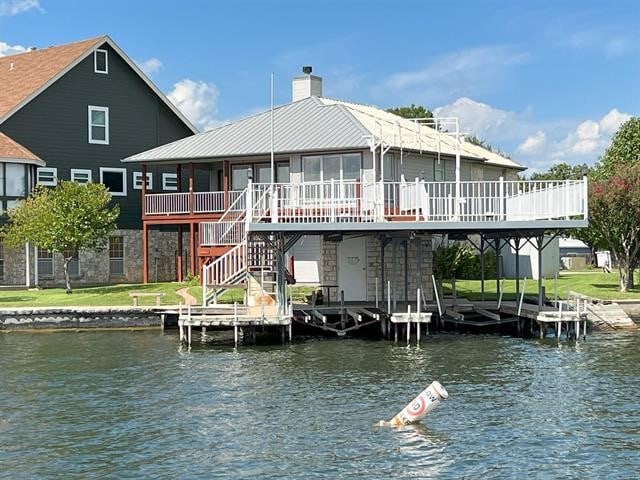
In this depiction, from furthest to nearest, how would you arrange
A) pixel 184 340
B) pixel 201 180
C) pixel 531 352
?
pixel 201 180
pixel 184 340
pixel 531 352

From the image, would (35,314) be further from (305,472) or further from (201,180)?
(305,472)

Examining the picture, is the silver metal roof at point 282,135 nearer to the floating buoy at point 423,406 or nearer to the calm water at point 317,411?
the calm water at point 317,411

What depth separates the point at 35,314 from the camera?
3294cm

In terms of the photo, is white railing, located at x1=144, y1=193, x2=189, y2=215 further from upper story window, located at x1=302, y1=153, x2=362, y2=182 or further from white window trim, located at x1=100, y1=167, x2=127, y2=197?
upper story window, located at x1=302, y1=153, x2=362, y2=182

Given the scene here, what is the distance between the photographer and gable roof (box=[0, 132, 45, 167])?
4028cm

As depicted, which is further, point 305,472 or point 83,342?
point 83,342

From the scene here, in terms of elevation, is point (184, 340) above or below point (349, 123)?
below

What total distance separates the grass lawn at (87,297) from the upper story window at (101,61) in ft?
36.9

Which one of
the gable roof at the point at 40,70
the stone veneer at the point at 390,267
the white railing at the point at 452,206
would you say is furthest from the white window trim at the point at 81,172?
the white railing at the point at 452,206

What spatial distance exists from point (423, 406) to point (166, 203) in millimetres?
26183

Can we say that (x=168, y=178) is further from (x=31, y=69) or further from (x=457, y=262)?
(x=457, y=262)

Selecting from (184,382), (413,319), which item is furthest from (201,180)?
(184,382)

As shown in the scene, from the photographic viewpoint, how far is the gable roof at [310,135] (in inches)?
1409

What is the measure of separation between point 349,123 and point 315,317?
9.76m
